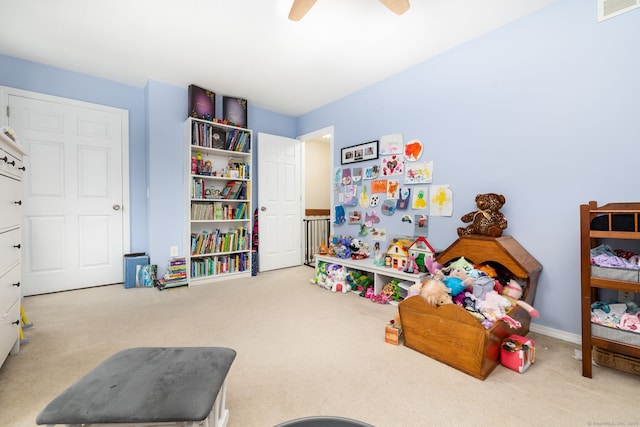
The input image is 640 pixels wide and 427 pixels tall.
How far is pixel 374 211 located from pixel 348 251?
555mm

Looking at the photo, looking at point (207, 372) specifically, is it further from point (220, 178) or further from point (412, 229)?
point (220, 178)

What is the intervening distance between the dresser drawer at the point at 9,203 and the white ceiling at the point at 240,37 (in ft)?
4.65

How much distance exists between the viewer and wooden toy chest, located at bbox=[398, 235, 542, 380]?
1.43 m

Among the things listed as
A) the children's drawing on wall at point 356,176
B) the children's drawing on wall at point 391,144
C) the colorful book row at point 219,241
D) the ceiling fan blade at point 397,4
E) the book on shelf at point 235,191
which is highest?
the ceiling fan blade at point 397,4

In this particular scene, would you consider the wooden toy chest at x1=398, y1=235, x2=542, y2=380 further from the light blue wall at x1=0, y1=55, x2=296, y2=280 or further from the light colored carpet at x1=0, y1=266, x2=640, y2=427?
the light blue wall at x1=0, y1=55, x2=296, y2=280

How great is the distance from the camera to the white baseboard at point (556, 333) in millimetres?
1827

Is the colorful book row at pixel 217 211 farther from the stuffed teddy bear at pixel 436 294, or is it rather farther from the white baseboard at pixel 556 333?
the white baseboard at pixel 556 333

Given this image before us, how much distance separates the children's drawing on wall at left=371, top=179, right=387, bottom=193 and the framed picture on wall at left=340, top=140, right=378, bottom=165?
0.90 feet

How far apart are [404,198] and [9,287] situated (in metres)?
2.95

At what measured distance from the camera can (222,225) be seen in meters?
3.66

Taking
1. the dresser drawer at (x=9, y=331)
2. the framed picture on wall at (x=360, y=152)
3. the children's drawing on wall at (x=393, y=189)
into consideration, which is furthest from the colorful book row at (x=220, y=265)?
the children's drawing on wall at (x=393, y=189)

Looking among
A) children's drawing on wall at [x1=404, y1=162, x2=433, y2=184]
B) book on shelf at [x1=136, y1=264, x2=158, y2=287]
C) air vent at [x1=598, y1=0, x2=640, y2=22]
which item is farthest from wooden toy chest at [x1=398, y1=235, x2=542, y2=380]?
book on shelf at [x1=136, y1=264, x2=158, y2=287]

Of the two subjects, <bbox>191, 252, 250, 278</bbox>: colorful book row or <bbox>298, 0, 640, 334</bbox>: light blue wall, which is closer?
<bbox>298, 0, 640, 334</bbox>: light blue wall

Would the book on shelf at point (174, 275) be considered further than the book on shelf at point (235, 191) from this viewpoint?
→ No
